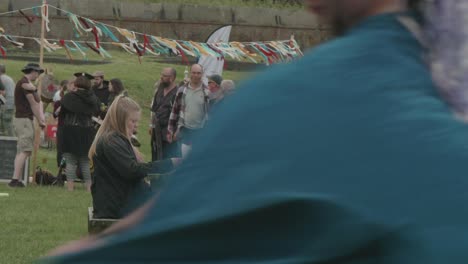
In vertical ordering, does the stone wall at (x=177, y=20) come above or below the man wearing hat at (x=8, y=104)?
above

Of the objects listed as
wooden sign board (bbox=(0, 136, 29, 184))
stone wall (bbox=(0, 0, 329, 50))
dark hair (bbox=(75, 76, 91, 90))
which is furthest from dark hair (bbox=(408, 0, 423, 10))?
stone wall (bbox=(0, 0, 329, 50))

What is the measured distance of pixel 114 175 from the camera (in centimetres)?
858

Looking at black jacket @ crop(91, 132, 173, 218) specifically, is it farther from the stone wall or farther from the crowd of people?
the stone wall

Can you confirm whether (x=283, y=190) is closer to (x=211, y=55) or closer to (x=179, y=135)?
(x=179, y=135)

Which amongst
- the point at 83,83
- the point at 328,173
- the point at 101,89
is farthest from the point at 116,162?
the point at 101,89

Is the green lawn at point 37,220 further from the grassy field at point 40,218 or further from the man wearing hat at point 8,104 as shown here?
the man wearing hat at point 8,104

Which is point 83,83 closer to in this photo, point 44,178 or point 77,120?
point 77,120

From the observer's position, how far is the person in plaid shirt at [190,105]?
1480 cm

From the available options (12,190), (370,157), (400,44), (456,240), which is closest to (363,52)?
(400,44)

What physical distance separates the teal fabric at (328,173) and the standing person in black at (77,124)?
14307mm

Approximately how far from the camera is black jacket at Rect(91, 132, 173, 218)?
332 inches

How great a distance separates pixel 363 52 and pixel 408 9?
0.14 metres

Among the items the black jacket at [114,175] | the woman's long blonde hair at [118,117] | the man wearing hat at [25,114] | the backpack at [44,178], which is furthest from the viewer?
the backpack at [44,178]

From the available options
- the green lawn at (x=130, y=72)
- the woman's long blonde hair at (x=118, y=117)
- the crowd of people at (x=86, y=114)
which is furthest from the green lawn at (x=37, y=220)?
the green lawn at (x=130, y=72)
